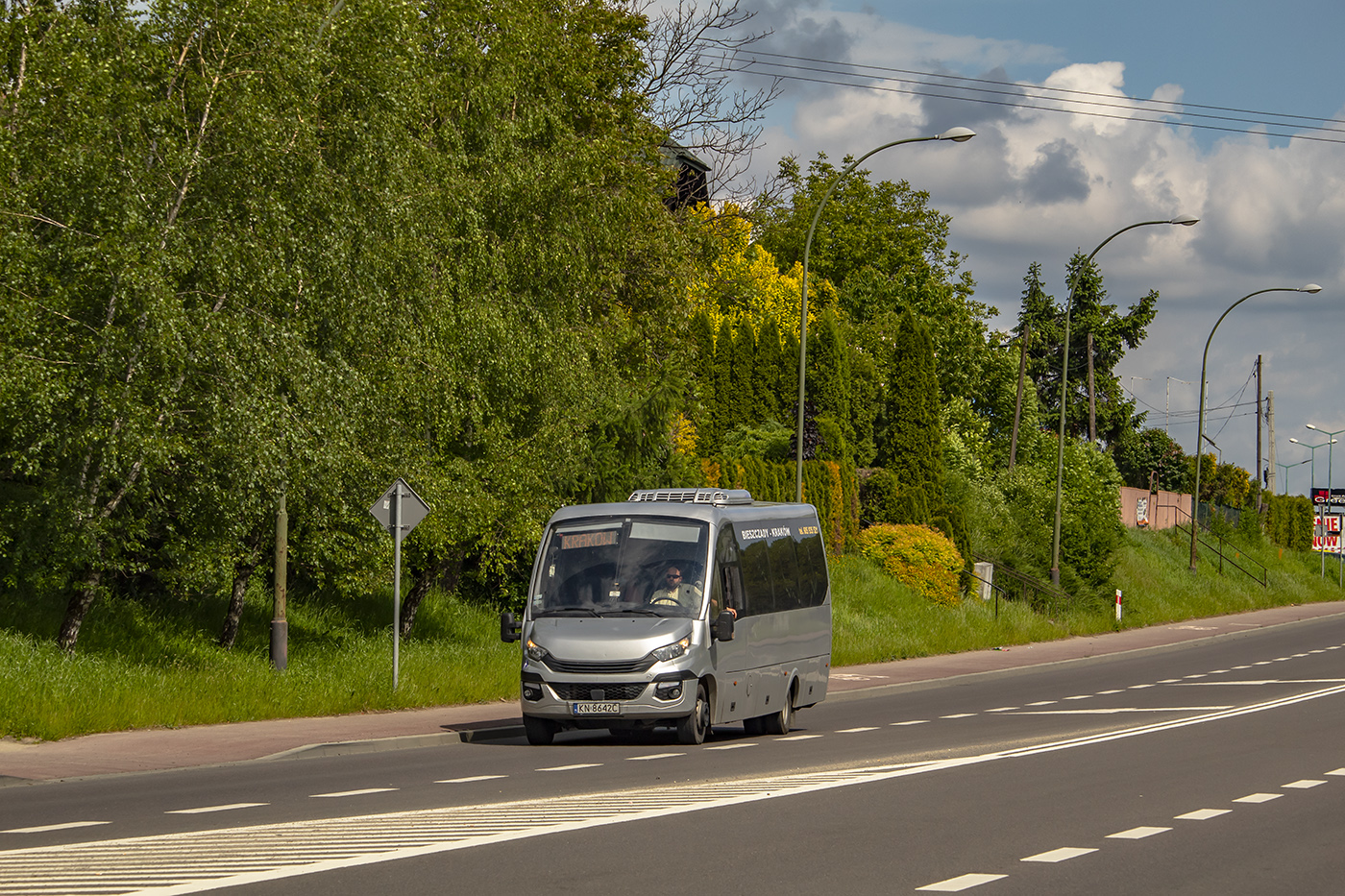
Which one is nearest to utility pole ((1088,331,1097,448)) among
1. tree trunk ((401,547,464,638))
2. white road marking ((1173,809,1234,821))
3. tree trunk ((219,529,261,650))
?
tree trunk ((401,547,464,638))

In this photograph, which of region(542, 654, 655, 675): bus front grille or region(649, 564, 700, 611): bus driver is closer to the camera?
region(542, 654, 655, 675): bus front grille

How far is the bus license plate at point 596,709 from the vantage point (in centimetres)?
1577

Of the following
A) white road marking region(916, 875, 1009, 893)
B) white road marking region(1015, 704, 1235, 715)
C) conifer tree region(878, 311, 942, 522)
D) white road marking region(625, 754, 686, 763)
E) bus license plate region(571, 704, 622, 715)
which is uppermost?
conifer tree region(878, 311, 942, 522)

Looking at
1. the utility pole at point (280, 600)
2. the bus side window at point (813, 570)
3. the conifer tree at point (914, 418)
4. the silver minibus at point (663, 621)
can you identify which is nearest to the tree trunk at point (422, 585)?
the utility pole at point (280, 600)

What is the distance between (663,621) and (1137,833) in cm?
700

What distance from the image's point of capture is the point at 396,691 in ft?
65.5

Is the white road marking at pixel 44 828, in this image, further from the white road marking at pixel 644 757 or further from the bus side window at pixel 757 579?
the bus side window at pixel 757 579

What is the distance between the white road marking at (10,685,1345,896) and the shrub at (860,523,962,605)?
2731 cm

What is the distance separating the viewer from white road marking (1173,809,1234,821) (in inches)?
418

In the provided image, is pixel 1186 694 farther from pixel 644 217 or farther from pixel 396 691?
pixel 644 217

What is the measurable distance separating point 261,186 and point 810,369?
33278 millimetres

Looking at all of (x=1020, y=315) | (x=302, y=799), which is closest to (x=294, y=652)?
(x=302, y=799)

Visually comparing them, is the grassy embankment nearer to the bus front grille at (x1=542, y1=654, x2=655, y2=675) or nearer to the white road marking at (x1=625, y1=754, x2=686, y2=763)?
the bus front grille at (x1=542, y1=654, x2=655, y2=675)

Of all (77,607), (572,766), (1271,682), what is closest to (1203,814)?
(572,766)
